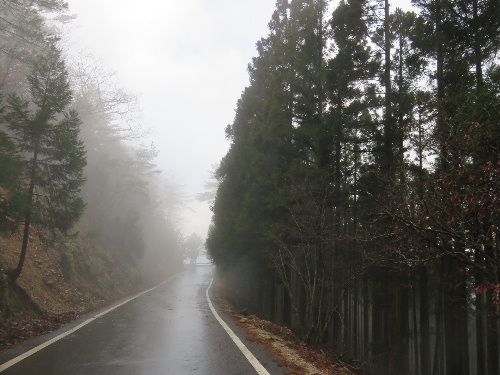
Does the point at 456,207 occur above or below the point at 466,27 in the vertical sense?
below

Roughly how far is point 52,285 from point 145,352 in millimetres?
12637

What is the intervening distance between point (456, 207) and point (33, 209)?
42.6 ft

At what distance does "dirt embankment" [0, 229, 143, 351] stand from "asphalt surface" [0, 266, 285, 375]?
136 centimetres

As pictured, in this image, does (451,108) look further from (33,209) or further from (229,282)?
(229,282)

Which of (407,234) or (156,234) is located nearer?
(407,234)

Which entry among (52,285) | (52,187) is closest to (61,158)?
(52,187)

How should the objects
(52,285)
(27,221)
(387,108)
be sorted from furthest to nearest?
(52,285) < (387,108) < (27,221)

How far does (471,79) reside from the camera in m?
11.1

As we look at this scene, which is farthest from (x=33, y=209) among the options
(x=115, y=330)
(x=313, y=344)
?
(x=313, y=344)

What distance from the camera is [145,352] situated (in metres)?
7.79

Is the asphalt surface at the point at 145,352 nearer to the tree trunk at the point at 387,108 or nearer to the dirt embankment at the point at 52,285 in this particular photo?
the dirt embankment at the point at 52,285

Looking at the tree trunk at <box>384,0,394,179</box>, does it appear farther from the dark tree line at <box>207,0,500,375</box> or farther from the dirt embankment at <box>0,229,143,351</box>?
the dirt embankment at <box>0,229,143,351</box>

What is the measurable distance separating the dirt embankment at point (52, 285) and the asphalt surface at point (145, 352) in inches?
53.6

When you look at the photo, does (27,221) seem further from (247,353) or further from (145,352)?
(247,353)
